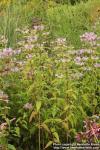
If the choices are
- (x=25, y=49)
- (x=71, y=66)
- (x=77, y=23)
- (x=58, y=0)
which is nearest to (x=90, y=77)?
(x=71, y=66)

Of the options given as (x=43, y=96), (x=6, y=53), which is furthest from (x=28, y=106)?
(x=6, y=53)

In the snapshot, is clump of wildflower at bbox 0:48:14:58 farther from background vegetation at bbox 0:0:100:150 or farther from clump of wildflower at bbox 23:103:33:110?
clump of wildflower at bbox 23:103:33:110

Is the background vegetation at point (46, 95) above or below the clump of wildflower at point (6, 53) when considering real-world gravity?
below

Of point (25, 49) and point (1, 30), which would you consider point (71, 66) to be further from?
point (1, 30)

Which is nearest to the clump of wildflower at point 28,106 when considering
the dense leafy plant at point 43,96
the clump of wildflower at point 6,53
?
the dense leafy plant at point 43,96

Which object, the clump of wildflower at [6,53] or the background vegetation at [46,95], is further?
the clump of wildflower at [6,53]

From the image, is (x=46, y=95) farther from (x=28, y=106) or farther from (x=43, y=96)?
(x=28, y=106)

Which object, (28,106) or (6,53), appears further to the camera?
(6,53)

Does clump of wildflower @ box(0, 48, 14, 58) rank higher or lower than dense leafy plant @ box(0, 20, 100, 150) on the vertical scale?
higher

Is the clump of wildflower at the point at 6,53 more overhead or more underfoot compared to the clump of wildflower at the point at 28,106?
more overhead

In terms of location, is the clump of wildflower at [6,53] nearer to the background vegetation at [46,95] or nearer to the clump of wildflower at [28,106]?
the background vegetation at [46,95]

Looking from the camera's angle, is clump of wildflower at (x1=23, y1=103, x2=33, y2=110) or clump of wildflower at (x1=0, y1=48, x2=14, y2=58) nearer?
clump of wildflower at (x1=23, y1=103, x2=33, y2=110)

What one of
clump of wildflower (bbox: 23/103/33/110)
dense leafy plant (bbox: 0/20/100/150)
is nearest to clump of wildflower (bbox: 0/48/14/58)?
dense leafy plant (bbox: 0/20/100/150)

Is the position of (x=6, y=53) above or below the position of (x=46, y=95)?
above
